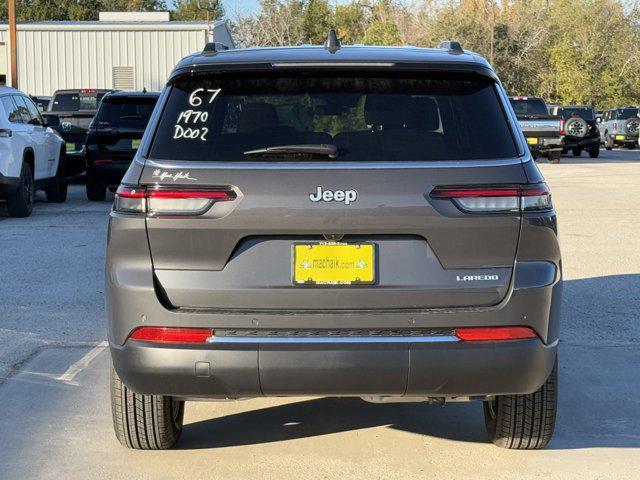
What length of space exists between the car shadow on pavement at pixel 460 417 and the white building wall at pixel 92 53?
3748cm

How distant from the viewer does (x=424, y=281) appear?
439cm

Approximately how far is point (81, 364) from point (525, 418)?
3118 millimetres

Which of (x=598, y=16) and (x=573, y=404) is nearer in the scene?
(x=573, y=404)

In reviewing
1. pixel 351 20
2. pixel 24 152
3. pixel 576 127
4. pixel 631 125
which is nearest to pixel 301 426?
pixel 24 152

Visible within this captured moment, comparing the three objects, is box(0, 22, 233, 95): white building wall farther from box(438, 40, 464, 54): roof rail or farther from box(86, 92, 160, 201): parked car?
box(438, 40, 464, 54): roof rail

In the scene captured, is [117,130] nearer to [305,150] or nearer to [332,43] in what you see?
[332,43]

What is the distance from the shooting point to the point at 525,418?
5.07 meters

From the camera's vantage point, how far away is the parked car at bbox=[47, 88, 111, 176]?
21766mm

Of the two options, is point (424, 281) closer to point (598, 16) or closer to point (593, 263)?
point (593, 263)

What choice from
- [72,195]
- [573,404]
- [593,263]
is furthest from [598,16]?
[573,404]

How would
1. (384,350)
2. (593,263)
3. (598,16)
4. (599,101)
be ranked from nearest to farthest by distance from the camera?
(384,350), (593,263), (599,101), (598,16)

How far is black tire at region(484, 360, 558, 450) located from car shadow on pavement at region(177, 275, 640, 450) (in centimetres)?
22

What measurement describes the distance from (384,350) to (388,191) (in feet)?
2.00

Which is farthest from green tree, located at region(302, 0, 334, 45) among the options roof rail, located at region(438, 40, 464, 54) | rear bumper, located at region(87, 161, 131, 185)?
roof rail, located at region(438, 40, 464, 54)
